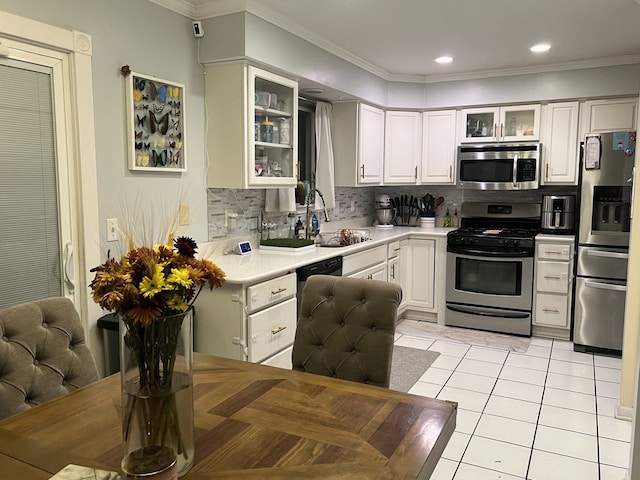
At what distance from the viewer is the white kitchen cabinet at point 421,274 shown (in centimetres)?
501

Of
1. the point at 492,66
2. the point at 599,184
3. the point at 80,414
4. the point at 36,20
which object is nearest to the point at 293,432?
the point at 80,414

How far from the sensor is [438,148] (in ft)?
17.1

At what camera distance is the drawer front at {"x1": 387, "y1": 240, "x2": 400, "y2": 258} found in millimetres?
4674

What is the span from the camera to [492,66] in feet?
15.4

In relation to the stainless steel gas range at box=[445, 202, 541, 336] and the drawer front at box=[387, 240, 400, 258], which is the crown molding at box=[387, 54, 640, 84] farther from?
the drawer front at box=[387, 240, 400, 258]

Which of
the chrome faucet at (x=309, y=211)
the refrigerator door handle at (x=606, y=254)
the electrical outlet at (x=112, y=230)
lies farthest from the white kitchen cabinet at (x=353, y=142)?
the electrical outlet at (x=112, y=230)

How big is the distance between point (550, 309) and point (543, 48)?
223 centimetres

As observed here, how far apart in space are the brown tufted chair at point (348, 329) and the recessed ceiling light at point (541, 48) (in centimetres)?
307

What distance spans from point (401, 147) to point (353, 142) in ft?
2.55

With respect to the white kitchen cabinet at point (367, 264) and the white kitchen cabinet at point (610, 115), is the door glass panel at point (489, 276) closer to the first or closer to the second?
the white kitchen cabinet at point (367, 264)

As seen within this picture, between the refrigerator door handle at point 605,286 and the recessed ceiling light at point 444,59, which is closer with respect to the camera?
the refrigerator door handle at point 605,286

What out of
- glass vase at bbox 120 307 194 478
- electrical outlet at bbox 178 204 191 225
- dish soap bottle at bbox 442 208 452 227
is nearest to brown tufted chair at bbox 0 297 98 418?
glass vase at bbox 120 307 194 478

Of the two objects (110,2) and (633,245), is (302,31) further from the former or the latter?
(633,245)

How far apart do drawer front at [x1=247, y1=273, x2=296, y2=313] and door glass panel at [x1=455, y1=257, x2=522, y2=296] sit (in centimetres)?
225
